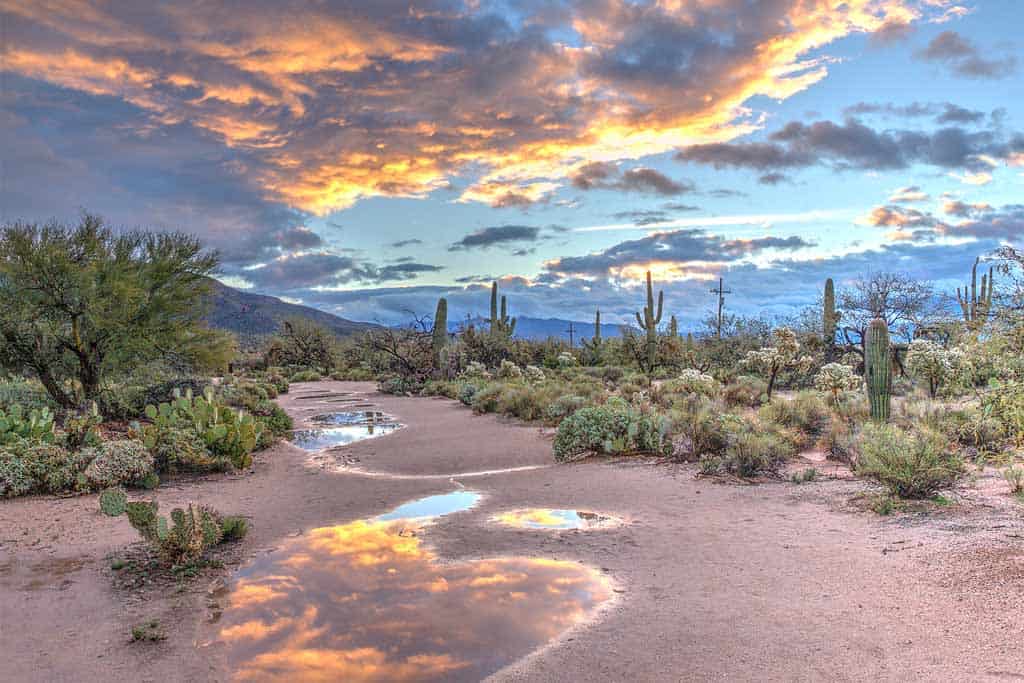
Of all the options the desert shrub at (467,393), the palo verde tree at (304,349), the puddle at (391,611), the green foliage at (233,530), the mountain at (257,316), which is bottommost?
the puddle at (391,611)

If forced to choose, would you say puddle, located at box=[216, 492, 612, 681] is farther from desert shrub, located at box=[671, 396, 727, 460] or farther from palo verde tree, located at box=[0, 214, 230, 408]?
palo verde tree, located at box=[0, 214, 230, 408]

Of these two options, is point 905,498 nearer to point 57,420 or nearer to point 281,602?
point 281,602

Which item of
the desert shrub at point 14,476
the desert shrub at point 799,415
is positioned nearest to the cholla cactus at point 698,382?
the desert shrub at point 799,415

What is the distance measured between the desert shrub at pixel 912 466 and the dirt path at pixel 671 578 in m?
0.45

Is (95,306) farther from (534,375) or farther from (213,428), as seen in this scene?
(534,375)

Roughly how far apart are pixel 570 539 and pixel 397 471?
17.6 feet

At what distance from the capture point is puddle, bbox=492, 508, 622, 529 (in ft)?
27.8

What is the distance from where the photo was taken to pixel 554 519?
28.8 feet

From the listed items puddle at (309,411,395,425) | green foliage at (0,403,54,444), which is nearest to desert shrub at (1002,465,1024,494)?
green foliage at (0,403,54,444)

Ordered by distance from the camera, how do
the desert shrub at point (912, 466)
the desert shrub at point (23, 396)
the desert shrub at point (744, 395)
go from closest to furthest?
the desert shrub at point (912, 466) → the desert shrub at point (23, 396) → the desert shrub at point (744, 395)

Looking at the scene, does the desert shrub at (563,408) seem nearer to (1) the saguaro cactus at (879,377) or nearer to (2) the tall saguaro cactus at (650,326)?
(1) the saguaro cactus at (879,377)

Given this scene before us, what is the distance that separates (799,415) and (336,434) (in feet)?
35.9

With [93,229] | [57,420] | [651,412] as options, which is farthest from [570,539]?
[93,229]

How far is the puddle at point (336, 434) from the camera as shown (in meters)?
15.5
